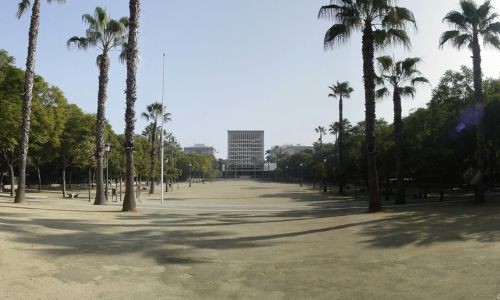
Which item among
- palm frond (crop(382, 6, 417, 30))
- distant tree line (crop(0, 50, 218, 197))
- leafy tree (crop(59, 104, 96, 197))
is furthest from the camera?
leafy tree (crop(59, 104, 96, 197))

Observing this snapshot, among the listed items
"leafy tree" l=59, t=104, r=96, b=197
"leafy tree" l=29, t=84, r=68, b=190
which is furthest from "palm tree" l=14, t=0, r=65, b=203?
"leafy tree" l=59, t=104, r=96, b=197

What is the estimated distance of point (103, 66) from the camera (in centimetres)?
2862

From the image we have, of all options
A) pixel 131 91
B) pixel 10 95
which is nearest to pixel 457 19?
pixel 131 91

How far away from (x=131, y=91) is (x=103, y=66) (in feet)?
23.1

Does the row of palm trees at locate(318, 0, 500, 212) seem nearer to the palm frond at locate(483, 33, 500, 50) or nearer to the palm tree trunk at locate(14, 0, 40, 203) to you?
the palm frond at locate(483, 33, 500, 50)

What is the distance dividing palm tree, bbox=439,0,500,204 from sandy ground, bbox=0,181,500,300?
8.89 m

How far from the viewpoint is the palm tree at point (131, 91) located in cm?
2278

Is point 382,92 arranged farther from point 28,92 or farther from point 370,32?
point 28,92

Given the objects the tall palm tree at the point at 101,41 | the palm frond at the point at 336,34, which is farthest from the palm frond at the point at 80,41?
the palm frond at the point at 336,34

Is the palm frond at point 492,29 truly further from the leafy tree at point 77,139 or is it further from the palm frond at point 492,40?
the leafy tree at point 77,139

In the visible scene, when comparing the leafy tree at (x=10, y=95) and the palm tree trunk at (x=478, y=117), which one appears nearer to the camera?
the palm tree trunk at (x=478, y=117)

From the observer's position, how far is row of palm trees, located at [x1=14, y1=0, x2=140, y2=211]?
22906mm

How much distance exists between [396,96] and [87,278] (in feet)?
87.9

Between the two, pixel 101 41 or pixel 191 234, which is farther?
pixel 101 41
